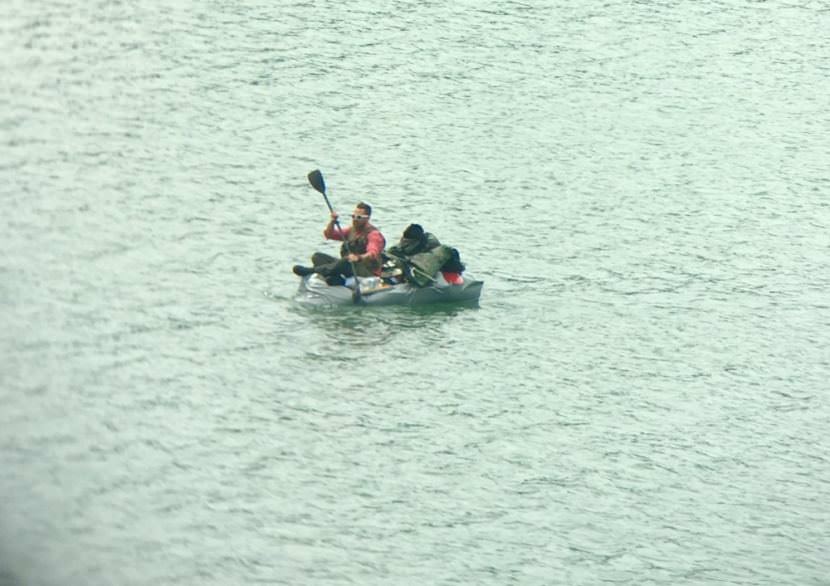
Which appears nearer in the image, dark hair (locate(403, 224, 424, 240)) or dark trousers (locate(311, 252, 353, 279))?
dark trousers (locate(311, 252, 353, 279))

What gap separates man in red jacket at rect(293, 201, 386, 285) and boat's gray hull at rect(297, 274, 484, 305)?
21 cm

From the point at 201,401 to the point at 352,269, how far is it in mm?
4829

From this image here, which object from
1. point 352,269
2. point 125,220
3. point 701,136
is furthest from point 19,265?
point 701,136

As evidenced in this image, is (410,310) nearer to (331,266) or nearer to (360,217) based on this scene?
(331,266)

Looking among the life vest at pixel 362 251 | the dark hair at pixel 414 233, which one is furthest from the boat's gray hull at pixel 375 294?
the dark hair at pixel 414 233

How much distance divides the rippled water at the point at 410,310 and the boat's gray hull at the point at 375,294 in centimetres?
31

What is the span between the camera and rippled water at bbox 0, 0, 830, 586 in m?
26.0

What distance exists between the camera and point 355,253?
3381 centimetres

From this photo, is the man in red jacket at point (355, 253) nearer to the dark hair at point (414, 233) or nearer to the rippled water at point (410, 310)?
the dark hair at point (414, 233)

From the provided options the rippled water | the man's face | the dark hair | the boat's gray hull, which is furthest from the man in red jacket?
the rippled water

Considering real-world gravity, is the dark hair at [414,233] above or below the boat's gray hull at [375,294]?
above

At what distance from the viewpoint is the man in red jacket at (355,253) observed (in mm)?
33531

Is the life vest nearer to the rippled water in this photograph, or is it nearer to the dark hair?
the dark hair

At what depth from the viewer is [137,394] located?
97.9 ft
